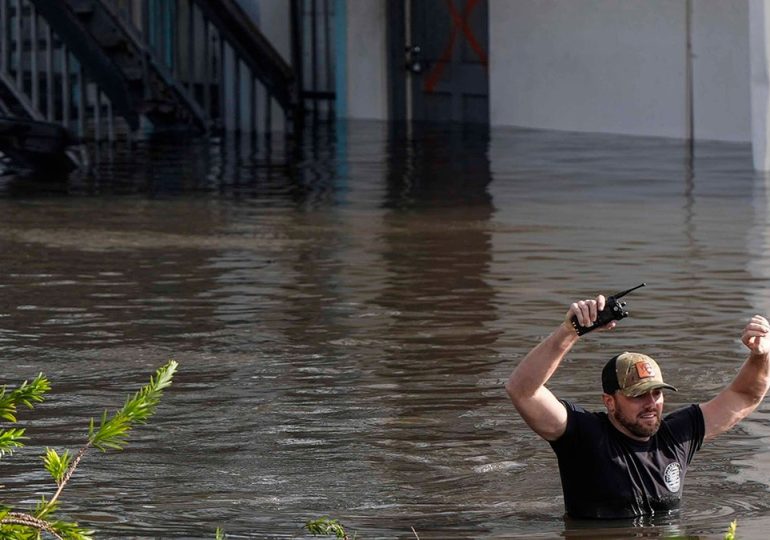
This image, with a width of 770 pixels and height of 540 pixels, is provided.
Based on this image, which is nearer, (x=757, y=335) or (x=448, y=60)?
(x=757, y=335)

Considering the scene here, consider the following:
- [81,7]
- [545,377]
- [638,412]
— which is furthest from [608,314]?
[81,7]

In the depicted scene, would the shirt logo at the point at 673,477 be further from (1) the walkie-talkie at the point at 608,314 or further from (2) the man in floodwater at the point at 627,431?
(1) the walkie-talkie at the point at 608,314

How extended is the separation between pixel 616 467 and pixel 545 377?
45 centimetres

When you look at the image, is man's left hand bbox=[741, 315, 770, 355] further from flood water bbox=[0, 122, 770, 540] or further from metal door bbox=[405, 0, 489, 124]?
metal door bbox=[405, 0, 489, 124]

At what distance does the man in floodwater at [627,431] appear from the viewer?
5.71 meters

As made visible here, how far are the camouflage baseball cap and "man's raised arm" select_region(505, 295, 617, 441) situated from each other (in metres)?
0.19

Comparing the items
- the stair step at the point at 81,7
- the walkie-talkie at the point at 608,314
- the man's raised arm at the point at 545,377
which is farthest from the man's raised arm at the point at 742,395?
the stair step at the point at 81,7

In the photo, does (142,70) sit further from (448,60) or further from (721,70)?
(721,70)

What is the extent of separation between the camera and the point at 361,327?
1028 cm

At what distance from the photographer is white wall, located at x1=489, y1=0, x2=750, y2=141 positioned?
866 inches

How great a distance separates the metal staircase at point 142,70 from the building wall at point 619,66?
10.9 ft

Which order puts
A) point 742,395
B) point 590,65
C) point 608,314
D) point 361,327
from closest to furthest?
point 608,314 < point 742,395 < point 361,327 < point 590,65

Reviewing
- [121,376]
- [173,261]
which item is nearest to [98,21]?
[173,261]

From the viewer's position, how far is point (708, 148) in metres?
21.6
